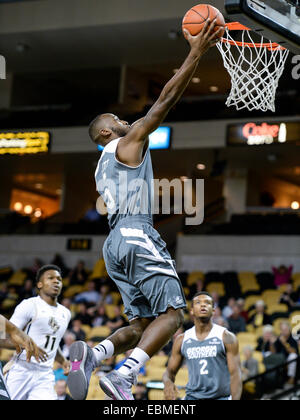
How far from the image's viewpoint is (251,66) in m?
6.13

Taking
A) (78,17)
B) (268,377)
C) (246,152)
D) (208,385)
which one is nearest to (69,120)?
(78,17)

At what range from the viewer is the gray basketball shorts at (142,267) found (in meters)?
4.46

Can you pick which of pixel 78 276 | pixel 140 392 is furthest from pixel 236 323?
pixel 78 276

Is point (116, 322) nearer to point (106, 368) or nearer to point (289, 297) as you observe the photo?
point (106, 368)

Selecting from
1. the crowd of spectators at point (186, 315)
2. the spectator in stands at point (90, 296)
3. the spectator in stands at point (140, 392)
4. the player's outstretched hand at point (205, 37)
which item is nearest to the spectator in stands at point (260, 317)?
the crowd of spectators at point (186, 315)

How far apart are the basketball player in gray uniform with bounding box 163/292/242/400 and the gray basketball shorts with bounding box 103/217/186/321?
225 cm

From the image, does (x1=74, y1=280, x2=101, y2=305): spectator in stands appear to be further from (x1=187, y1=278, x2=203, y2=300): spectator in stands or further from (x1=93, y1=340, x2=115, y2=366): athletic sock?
(x1=93, y1=340, x2=115, y2=366): athletic sock

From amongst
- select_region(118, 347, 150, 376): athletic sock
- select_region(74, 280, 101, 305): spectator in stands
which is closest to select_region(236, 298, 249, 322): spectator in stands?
select_region(74, 280, 101, 305): spectator in stands

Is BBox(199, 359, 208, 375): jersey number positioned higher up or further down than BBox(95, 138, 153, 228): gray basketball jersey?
further down

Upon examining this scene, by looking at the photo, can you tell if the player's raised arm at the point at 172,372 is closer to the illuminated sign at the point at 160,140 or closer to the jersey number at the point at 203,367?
the jersey number at the point at 203,367

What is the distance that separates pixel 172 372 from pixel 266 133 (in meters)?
8.50

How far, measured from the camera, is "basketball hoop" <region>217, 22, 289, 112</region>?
5.89 m

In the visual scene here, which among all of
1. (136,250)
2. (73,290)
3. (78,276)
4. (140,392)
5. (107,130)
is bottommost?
(140,392)
